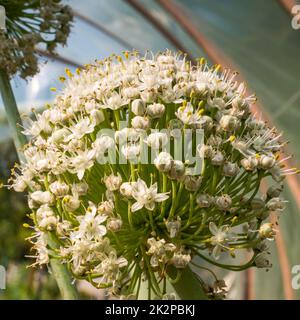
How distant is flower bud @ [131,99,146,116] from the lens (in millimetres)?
1293

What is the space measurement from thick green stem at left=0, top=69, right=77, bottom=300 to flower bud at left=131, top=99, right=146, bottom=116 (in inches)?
16.6

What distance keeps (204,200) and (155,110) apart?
0.23 meters

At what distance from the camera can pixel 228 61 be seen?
402 centimetres

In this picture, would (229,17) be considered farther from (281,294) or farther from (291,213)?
(281,294)

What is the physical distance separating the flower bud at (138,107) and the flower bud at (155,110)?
0.05 ft

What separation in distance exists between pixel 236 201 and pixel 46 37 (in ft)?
3.43

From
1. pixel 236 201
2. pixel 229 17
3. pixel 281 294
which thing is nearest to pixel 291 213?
pixel 281 294

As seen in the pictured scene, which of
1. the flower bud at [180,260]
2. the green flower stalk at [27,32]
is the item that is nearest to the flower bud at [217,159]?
the flower bud at [180,260]

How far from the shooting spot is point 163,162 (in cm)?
122

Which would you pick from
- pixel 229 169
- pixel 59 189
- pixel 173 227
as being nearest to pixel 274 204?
pixel 229 169

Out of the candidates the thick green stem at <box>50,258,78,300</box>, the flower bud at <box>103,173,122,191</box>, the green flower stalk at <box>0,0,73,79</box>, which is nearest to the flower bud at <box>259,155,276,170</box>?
the flower bud at <box>103,173,122,191</box>

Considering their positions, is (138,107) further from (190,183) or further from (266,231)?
(266,231)

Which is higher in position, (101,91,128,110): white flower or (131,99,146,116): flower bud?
(101,91,128,110): white flower

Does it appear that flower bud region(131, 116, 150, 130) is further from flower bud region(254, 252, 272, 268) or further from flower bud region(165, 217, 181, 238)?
flower bud region(254, 252, 272, 268)
